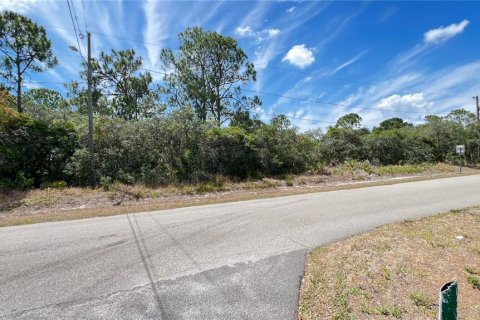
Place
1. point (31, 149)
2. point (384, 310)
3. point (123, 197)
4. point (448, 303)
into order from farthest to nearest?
point (31, 149) → point (123, 197) → point (384, 310) → point (448, 303)

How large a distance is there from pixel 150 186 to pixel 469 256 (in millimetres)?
11443

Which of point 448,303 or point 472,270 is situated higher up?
point 448,303

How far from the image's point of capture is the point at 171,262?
14.5ft

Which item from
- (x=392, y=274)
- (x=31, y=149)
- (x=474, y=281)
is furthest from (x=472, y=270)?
(x=31, y=149)

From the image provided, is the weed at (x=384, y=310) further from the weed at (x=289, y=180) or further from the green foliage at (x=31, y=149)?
the green foliage at (x=31, y=149)

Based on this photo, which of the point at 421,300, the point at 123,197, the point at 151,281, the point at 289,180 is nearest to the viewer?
the point at 421,300

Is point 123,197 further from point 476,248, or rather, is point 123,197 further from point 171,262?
point 476,248

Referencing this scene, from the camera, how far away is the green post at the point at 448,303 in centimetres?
172

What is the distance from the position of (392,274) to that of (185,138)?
12222mm

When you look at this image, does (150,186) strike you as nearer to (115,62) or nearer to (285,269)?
(285,269)

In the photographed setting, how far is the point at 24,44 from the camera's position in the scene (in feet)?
62.0

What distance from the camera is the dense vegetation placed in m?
12.5

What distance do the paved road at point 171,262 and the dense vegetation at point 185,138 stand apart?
628 cm

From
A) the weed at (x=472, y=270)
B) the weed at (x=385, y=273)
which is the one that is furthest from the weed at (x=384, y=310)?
the weed at (x=472, y=270)
